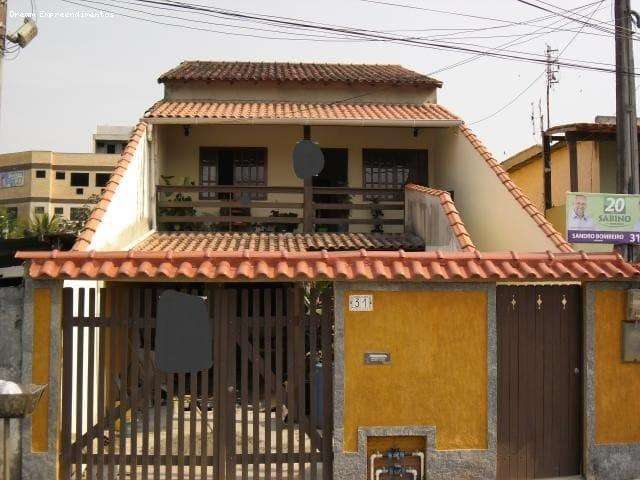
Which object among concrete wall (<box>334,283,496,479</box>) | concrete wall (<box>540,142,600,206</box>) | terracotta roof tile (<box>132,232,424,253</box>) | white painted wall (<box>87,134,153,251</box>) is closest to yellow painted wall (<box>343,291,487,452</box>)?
concrete wall (<box>334,283,496,479</box>)

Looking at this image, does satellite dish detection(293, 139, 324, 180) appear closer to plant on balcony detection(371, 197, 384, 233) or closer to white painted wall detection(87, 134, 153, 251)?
plant on balcony detection(371, 197, 384, 233)

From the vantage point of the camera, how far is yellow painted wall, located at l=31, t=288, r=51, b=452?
21.4 ft

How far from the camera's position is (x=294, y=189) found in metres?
13.1

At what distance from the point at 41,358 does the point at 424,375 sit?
4.17 m

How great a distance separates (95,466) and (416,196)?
8.13 metres

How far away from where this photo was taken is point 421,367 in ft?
22.6

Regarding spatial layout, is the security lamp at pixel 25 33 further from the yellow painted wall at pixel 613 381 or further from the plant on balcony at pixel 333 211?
the yellow painted wall at pixel 613 381

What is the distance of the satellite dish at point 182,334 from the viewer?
6.70 meters

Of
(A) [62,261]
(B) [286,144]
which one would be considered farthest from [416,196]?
(A) [62,261]

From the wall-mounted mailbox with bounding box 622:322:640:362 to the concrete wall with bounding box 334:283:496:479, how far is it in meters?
1.55

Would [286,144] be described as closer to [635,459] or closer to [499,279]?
[499,279]

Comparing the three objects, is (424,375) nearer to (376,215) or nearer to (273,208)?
(376,215)

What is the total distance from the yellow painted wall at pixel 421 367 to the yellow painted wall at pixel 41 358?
3.22m

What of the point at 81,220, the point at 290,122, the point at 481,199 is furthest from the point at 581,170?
the point at 81,220
